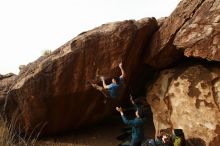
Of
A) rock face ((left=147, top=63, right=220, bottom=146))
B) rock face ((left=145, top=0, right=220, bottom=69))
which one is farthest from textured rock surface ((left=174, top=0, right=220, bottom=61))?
rock face ((left=147, top=63, right=220, bottom=146))

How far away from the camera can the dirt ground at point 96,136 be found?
13.6m

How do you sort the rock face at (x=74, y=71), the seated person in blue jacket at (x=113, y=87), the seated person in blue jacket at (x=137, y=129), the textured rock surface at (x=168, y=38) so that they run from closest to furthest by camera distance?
1. the seated person in blue jacket at (x=137, y=129)
2. the seated person in blue jacket at (x=113, y=87)
3. the textured rock surface at (x=168, y=38)
4. the rock face at (x=74, y=71)

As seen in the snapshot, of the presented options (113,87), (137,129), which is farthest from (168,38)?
(137,129)

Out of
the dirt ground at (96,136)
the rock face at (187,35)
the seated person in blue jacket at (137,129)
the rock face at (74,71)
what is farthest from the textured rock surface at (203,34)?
the dirt ground at (96,136)

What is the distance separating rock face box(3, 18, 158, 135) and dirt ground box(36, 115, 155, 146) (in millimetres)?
630

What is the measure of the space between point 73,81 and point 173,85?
324 centimetres

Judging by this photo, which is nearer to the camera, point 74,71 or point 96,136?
point 74,71

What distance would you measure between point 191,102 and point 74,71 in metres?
3.90

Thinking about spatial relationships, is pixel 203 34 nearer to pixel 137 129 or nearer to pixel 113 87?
pixel 113 87

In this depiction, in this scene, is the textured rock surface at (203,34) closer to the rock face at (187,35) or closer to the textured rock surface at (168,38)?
the rock face at (187,35)

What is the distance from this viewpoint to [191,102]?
11961 mm

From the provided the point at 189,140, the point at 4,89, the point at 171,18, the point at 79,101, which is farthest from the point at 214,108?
the point at 4,89

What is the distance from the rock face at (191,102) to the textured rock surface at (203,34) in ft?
2.68

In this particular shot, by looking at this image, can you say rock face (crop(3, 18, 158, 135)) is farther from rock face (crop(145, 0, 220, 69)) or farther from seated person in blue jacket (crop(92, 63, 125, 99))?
rock face (crop(145, 0, 220, 69))
